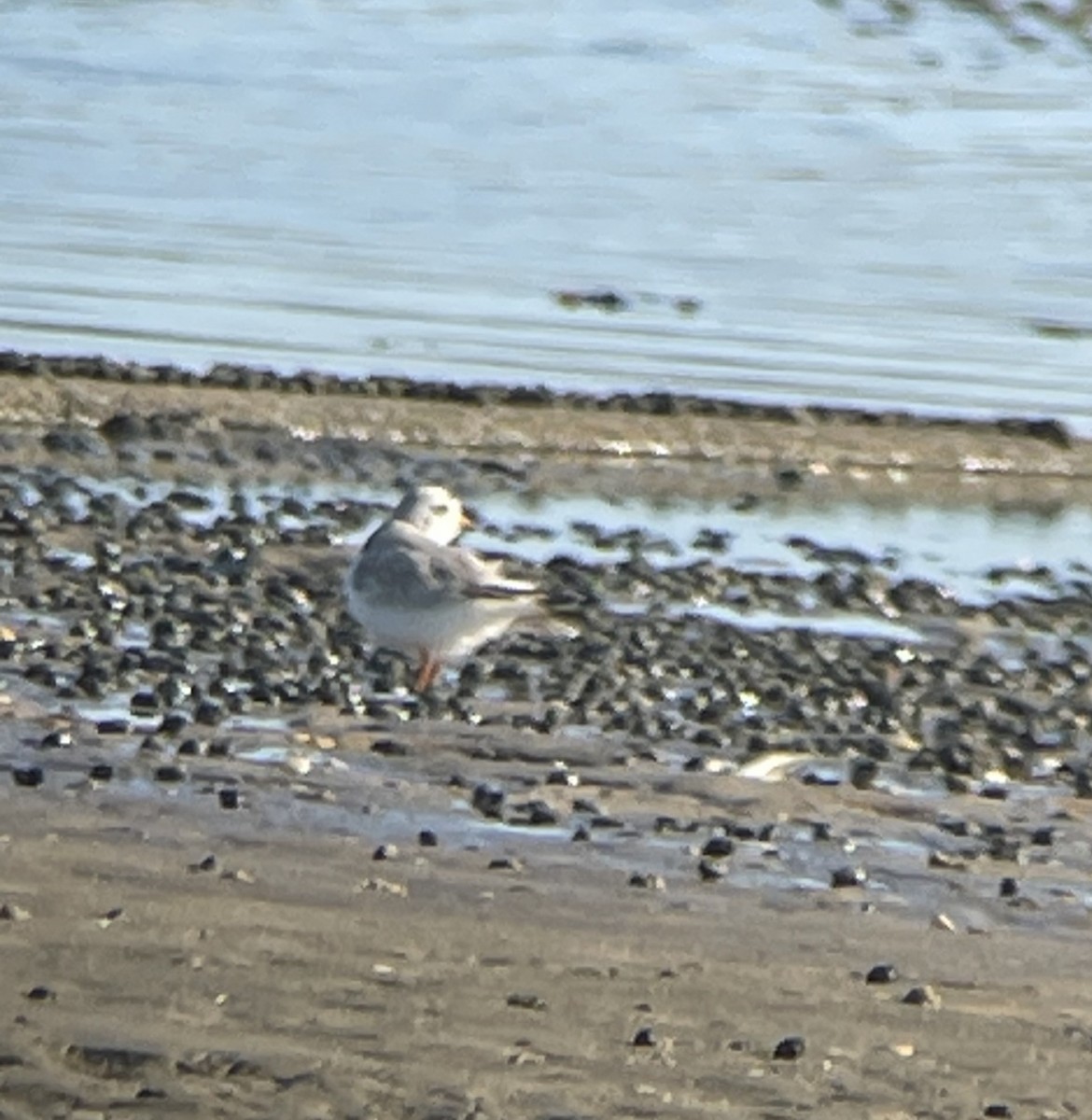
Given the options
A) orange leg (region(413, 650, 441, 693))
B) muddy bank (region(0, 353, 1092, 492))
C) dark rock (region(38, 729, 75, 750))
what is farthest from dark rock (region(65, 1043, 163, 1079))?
muddy bank (region(0, 353, 1092, 492))

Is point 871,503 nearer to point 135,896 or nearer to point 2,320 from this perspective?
point 2,320

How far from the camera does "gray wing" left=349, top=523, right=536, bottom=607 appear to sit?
1159cm

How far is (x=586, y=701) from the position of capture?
11914 mm

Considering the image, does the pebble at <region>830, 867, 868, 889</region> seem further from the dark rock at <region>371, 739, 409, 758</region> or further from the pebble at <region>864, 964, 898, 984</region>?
the dark rock at <region>371, 739, 409, 758</region>

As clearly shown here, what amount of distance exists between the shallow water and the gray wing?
7.35m

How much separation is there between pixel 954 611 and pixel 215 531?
3.06 m

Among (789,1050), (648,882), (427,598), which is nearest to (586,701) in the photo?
(427,598)

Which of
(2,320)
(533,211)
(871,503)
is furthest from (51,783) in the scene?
(533,211)

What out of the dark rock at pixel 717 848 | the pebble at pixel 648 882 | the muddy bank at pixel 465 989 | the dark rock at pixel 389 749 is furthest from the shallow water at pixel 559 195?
the muddy bank at pixel 465 989

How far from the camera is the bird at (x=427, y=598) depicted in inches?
456

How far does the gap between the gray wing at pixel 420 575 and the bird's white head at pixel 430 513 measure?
1.29ft

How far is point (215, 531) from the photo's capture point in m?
14.6

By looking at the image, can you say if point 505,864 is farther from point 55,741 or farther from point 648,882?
point 55,741

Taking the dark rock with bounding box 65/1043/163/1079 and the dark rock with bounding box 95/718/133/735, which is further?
the dark rock with bounding box 95/718/133/735
